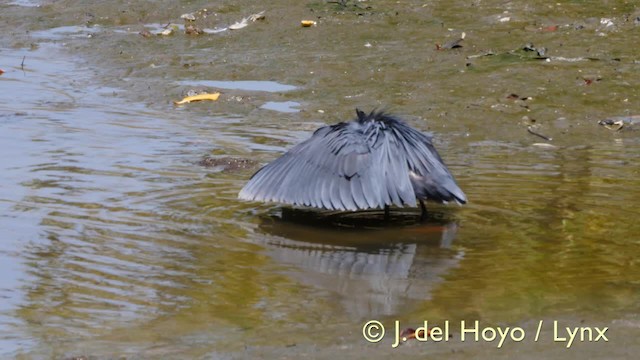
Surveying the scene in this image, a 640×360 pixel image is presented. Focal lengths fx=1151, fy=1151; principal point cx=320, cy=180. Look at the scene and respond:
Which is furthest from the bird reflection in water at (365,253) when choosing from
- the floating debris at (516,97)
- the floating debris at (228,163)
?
the floating debris at (516,97)

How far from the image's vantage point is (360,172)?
19.7ft

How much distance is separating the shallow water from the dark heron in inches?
7.3

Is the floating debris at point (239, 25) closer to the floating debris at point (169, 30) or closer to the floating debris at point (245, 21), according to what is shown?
the floating debris at point (245, 21)

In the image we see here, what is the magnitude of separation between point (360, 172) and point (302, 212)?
2.00 feet

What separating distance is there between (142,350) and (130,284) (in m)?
0.94

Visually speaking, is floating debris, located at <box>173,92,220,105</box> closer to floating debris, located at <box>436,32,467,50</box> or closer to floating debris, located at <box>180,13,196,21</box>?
floating debris, located at <box>436,32,467,50</box>

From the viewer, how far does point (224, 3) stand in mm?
13047

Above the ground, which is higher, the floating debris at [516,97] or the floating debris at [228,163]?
the floating debris at [516,97]

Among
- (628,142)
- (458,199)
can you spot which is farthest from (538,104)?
(458,199)

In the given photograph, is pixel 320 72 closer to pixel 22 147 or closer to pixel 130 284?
pixel 22 147

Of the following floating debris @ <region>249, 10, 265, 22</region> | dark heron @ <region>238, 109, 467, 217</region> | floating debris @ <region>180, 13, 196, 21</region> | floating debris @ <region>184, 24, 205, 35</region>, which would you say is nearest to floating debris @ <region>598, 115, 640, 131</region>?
dark heron @ <region>238, 109, 467, 217</region>

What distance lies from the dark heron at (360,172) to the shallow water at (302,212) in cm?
19

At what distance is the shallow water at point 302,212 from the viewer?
14.6ft

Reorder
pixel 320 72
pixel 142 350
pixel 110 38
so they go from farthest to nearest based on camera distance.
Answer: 1. pixel 110 38
2. pixel 320 72
3. pixel 142 350
